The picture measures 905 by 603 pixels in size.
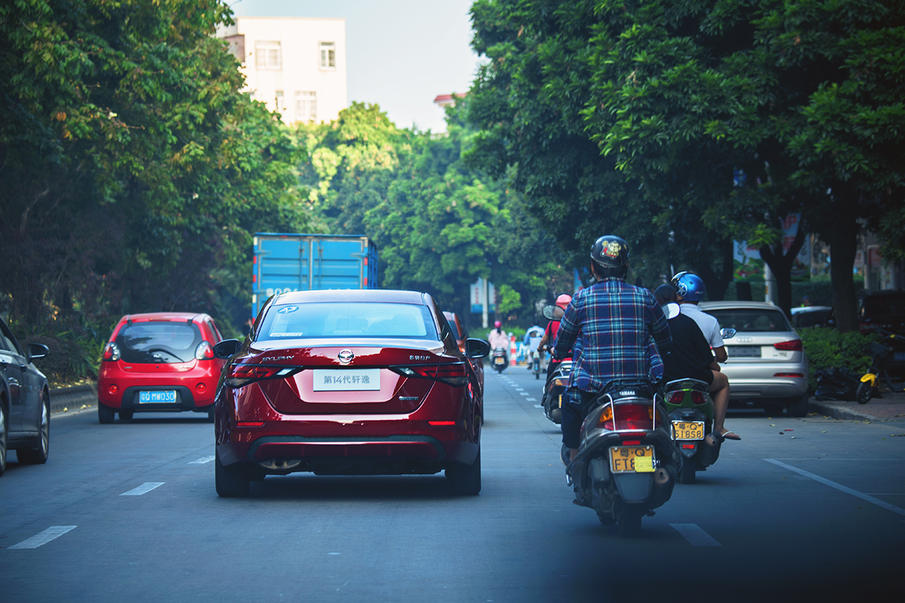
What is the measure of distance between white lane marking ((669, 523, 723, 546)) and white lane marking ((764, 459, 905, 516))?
1625 mm

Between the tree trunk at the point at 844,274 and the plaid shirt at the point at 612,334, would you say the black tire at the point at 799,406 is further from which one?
the plaid shirt at the point at 612,334

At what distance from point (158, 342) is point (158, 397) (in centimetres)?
85

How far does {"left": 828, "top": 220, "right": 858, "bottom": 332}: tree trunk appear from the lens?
82.8ft

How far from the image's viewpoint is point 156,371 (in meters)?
20.2

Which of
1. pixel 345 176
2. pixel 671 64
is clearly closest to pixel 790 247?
pixel 671 64

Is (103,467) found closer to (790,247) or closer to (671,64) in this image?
(671,64)

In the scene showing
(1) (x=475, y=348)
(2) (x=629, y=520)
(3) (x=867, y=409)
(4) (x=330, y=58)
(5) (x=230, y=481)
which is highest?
(4) (x=330, y=58)

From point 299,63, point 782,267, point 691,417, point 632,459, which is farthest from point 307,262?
point 299,63

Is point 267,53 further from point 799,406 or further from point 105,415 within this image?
point 799,406

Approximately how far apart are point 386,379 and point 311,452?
2.37 ft

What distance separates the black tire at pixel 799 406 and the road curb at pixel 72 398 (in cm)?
1215

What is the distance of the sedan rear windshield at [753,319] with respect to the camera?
20.6 m

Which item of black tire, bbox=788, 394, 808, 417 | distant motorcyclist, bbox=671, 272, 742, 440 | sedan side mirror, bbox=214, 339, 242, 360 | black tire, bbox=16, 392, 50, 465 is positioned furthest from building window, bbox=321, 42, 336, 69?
sedan side mirror, bbox=214, 339, 242, 360

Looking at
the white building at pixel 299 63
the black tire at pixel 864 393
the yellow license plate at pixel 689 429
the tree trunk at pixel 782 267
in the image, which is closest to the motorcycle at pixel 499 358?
the tree trunk at pixel 782 267
